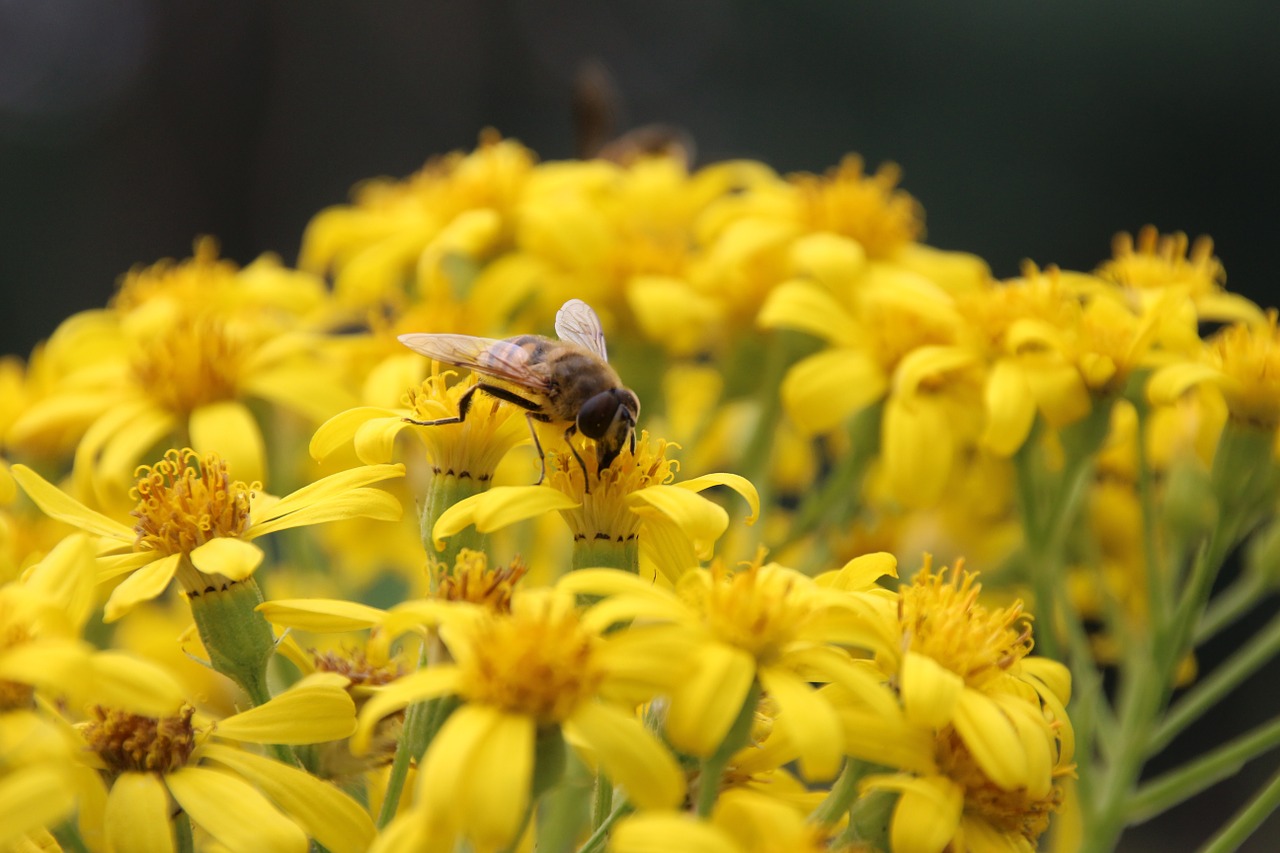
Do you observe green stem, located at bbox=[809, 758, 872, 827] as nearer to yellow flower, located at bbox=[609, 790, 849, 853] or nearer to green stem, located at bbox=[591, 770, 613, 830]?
yellow flower, located at bbox=[609, 790, 849, 853]

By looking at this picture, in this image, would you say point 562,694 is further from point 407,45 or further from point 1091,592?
point 407,45

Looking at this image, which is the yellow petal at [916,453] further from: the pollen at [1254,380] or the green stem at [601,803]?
the green stem at [601,803]

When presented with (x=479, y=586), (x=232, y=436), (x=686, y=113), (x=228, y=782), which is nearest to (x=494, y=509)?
(x=479, y=586)

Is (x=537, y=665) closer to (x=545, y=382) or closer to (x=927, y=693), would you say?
(x=927, y=693)

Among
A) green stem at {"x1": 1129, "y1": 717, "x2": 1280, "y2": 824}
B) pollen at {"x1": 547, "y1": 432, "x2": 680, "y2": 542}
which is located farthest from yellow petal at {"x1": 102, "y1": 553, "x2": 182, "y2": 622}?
green stem at {"x1": 1129, "y1": 717, "x2": 1280, "y2": 824}

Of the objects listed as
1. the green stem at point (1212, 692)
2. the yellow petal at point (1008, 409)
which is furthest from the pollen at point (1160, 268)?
the green stem at point (1212, 692)
